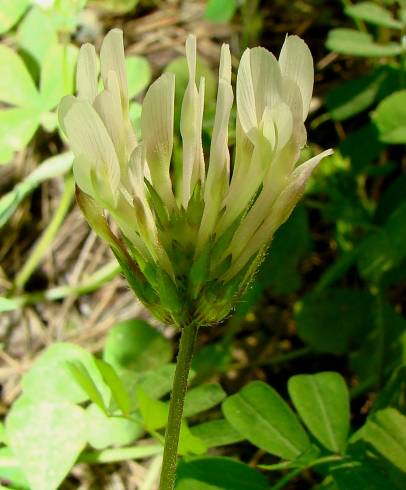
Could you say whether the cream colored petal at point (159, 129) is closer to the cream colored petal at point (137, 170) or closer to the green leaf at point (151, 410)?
the cream colored petal at point (137, 170)

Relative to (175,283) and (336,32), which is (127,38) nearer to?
(336,32)

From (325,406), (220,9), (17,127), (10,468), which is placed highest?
(220,9)

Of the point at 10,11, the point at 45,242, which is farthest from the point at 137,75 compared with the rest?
the point at 45,242

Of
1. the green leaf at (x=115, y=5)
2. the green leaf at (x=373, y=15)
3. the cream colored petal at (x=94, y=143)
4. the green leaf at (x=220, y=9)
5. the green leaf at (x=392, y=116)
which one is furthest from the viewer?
the green leaf at (x=115, y=5)

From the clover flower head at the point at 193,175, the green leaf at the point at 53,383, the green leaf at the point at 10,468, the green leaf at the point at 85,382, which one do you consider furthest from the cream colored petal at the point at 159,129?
the green leaf at the point at 10,468

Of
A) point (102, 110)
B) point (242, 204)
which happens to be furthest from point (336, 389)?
point (102, 110)

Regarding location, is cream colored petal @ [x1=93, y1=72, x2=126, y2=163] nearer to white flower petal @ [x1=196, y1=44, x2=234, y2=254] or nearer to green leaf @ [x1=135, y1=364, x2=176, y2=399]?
white flower petal @ [x1=196, y1=44, x2=234, y2=254]

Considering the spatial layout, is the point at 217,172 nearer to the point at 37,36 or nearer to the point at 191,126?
the point at 191,126
